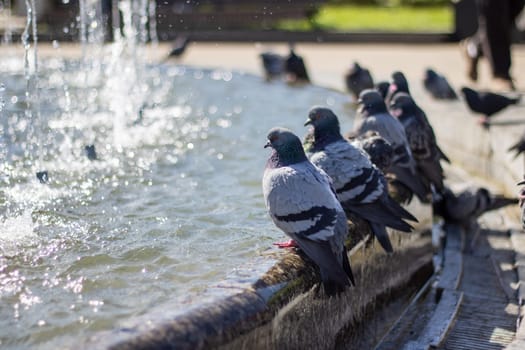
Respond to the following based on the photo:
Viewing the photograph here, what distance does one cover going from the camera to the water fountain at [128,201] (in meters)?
3.72

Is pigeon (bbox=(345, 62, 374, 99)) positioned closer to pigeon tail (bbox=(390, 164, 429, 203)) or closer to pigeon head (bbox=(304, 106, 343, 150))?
pigeon tail (bbox=(390, 164, 429, 203))

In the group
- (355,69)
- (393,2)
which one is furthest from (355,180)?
(393,2)

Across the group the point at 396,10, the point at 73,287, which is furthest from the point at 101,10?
the point at 73,287

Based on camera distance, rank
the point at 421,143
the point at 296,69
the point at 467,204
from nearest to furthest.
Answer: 1. the point at 421,143
2. the point at 467,204
3. the point at 296,69

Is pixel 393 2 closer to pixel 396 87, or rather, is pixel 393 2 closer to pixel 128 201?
pixel 396 87

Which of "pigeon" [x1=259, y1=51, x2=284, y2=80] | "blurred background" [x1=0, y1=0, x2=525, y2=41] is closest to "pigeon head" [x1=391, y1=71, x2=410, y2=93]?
"pigeon" [x1=259, y1=51, x2=284, y2=80]

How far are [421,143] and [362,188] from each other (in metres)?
1.68

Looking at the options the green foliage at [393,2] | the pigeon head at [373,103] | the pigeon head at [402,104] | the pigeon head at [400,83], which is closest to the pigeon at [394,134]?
the pigeon head at [373,103]

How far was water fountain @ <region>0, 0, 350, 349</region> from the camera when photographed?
12.2ft

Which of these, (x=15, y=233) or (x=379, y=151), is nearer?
(x=15, y=233)

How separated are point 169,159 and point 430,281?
2451 millimetres

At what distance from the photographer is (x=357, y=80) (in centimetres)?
948

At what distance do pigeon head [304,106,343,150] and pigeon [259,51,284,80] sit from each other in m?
6.80

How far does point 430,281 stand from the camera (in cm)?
557
